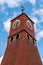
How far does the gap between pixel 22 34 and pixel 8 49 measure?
3470 millimetres

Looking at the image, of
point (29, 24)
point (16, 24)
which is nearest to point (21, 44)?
point (16, 24)

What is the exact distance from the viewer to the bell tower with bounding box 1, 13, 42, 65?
25.7m

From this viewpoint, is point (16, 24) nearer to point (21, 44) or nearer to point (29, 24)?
point (29, 24)

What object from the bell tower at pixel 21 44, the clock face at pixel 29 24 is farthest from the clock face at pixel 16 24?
the clock face at pixel 29 24

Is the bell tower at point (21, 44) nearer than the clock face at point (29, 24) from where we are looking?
Yes

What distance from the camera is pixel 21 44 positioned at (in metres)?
27.5

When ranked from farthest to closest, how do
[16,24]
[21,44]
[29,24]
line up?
[29,24]
[16,24]
[21,44]

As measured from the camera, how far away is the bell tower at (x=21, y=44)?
1013 inches

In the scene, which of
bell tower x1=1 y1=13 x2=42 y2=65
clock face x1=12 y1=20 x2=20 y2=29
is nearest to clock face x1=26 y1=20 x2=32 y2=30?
A: bell tower x1=1 y1=13 x2=42 y2=65

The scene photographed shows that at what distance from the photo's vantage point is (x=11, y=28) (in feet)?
107

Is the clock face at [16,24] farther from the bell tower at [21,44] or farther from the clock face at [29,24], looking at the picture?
the clock face at [29,24]

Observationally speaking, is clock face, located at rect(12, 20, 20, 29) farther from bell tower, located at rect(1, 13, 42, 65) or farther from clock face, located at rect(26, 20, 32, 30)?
clock face, located at rect(26, 20, 32, 30)

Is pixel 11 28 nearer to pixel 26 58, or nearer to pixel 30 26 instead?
pixel 30 26

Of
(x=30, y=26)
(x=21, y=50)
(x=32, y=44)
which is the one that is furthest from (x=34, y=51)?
(x=30, y=26)
